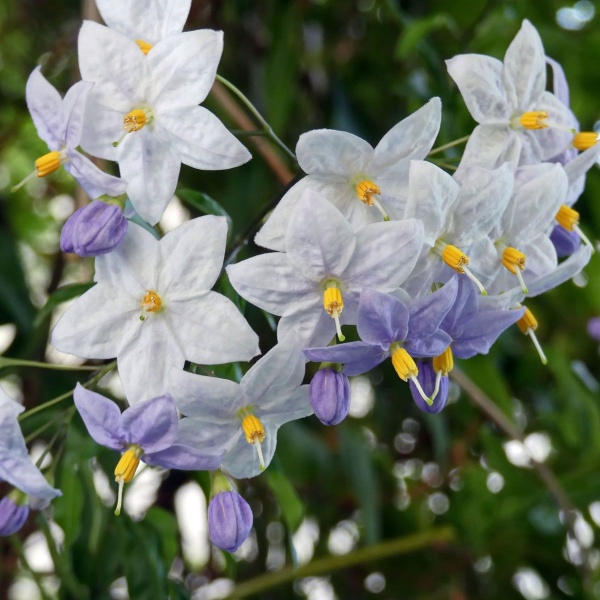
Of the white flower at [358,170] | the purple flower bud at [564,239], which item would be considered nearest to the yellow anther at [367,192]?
the white flower at [358,170]

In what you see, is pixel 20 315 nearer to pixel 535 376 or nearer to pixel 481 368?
pixel 481 368

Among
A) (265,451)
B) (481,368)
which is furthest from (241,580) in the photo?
(265,451)

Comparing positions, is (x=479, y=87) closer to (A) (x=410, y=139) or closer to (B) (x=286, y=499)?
(A) (x=410, y=139)

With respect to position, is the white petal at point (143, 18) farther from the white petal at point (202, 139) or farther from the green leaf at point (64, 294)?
the green leaf at point (64, 294)


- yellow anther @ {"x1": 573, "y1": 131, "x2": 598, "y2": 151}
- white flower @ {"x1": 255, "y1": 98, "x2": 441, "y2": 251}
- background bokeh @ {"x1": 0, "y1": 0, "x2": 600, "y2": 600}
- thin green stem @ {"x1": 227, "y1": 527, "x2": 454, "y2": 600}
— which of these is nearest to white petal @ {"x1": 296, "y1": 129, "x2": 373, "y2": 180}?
white flower @ {"x1": 255, "y1": 98, "x2": 441, "y2": 251}

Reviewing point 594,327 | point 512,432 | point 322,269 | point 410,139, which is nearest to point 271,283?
point 322,269

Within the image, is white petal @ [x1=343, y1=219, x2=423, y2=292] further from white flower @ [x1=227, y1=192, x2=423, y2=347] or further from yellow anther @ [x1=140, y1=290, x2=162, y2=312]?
yellow anther @ [x1=140, y1=290, x2=162, y2=312]

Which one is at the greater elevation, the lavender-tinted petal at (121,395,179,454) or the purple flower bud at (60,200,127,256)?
the purple flower bud at (60,200,127,256)
